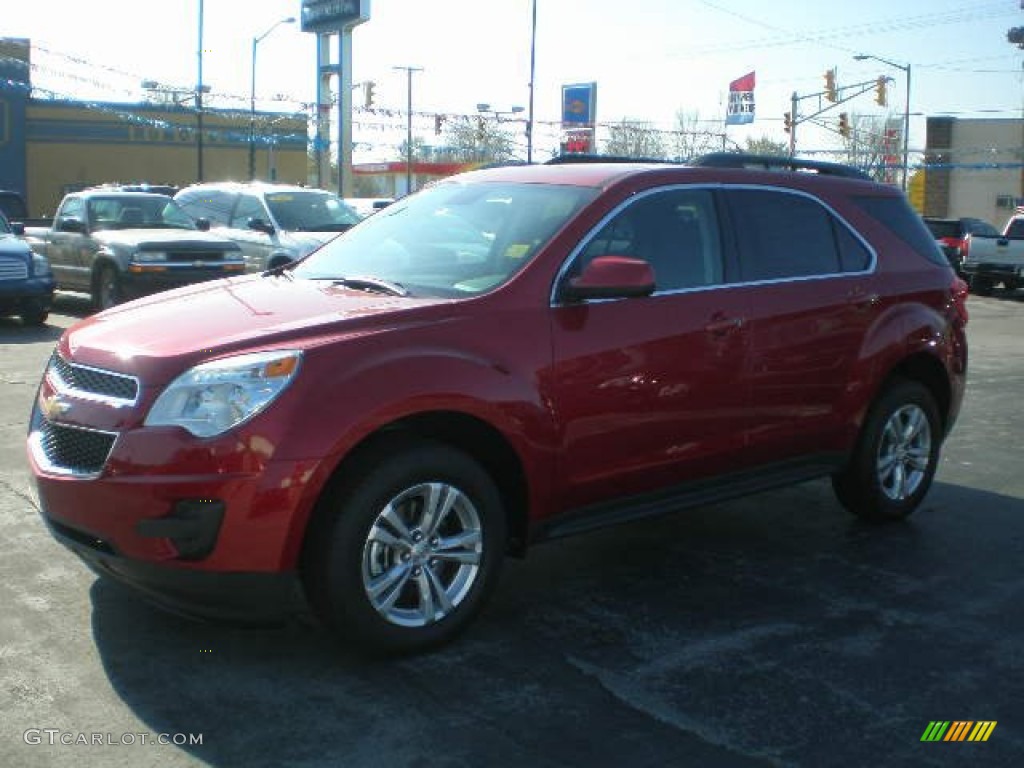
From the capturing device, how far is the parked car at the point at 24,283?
47.1 ft

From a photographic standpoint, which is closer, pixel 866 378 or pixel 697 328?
pixel 697 328

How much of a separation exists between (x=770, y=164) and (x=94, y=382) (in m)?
3.63

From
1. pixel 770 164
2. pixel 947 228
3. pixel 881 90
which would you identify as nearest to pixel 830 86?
pixel 881 90

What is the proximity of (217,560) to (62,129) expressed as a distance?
59.7 meters

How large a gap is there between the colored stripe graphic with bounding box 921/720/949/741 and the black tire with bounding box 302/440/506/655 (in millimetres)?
1613

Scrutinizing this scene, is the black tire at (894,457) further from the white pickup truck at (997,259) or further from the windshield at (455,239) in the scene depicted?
the white pickup truck at (997,259)

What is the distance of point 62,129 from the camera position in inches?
2292

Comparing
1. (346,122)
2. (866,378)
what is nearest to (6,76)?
(346,122)

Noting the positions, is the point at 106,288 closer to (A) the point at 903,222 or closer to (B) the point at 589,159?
(B) the point at 589,159

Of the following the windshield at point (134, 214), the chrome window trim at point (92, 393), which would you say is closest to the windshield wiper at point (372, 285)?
the chrome window trim at point (92, 393)

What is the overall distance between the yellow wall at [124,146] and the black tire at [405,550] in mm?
52564

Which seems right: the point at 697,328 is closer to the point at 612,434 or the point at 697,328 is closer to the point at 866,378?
the point at 612,434

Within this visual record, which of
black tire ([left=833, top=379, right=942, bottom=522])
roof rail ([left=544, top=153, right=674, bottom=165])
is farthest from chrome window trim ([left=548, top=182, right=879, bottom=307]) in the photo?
black tire ([left=833, top=379, right=942, bottom=522])

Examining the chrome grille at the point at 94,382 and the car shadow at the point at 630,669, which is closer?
the car shadow at the point at 630,669
